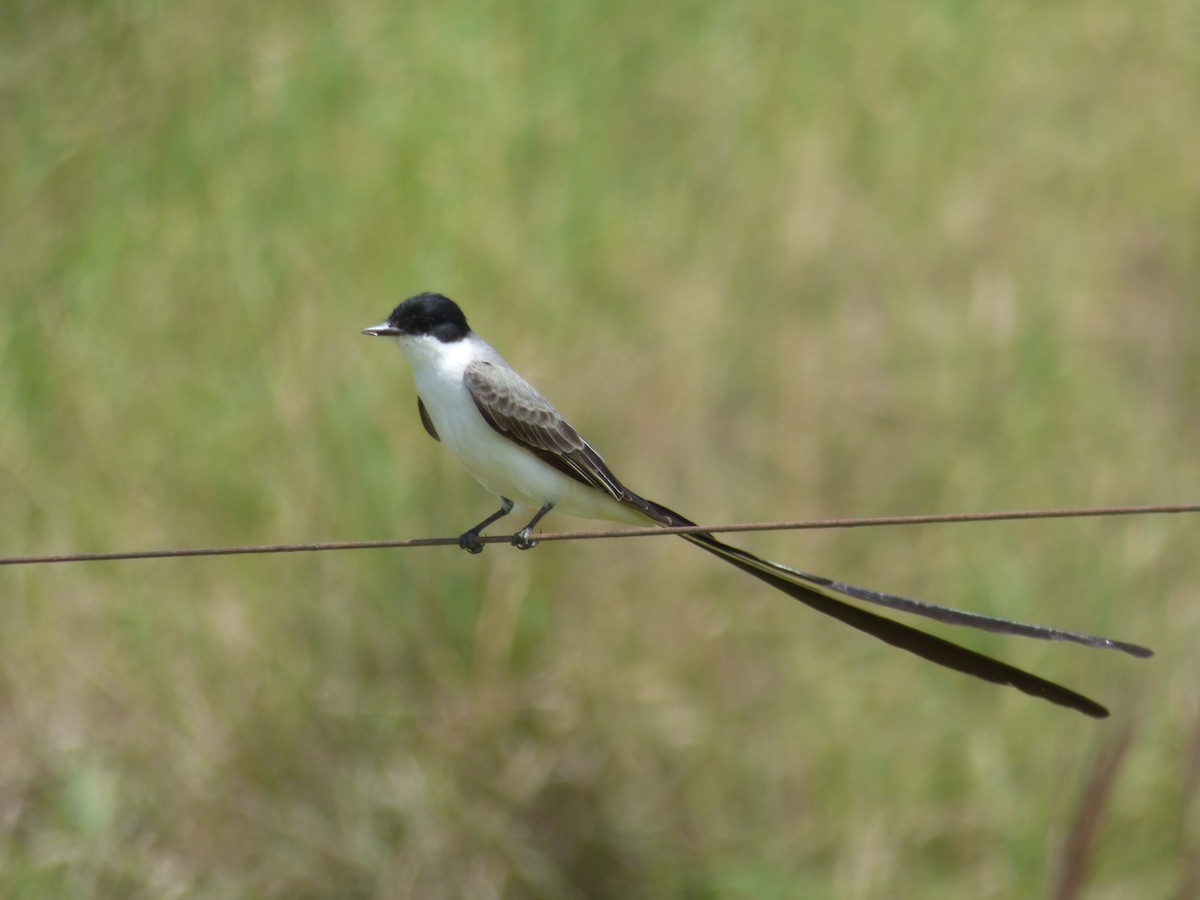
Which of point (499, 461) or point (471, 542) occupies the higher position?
point (499, 461)

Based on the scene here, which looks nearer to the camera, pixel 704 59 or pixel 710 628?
pixel 710 628

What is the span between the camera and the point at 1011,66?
305 inches

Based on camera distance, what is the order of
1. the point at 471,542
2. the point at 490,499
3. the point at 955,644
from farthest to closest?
the point at 490,499
the point at 471,542
the point at 955,644

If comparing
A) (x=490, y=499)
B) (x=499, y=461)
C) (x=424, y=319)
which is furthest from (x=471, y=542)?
(x=490, y=499)

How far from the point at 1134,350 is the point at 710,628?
2.66 m

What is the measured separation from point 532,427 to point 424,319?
354mm

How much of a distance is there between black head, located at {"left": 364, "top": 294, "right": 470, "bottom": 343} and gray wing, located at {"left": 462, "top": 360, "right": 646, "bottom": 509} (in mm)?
111

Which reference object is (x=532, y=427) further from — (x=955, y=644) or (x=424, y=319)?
(x=955, y=644)

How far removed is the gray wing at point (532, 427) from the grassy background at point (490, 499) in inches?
61.9

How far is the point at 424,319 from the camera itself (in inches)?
143

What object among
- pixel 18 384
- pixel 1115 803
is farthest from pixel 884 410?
pixel 18 384

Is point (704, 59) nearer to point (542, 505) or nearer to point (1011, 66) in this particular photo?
point (1011, 66)

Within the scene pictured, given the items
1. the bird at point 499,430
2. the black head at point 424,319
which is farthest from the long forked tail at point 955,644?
the black head at point 424,319

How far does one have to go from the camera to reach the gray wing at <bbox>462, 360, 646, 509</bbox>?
11.7 feet
